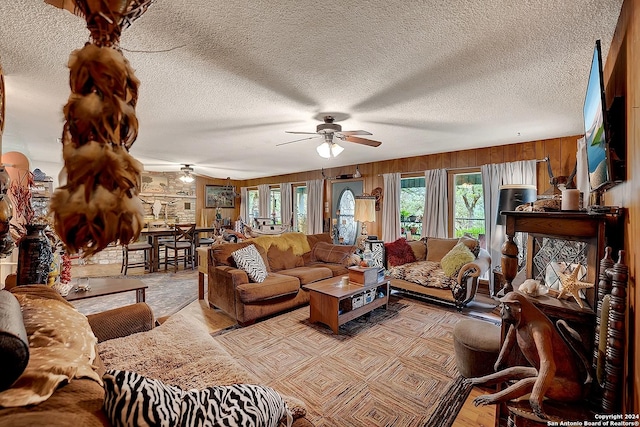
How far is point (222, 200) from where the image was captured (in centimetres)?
886

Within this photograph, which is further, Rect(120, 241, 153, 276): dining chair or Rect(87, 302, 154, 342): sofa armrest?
Rect(120, 241, 153, 276): dining chair

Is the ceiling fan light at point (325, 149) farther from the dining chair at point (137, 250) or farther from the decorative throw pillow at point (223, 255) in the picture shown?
the dining chair at point (137, 250)

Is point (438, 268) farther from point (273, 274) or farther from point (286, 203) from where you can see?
point (286, 203)

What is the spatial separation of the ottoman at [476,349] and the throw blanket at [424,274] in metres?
1.39

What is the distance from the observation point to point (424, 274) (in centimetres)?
384

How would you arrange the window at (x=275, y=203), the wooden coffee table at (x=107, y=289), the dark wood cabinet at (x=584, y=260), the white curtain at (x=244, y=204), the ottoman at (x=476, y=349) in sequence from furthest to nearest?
the white curtain at (x=244, y=204) < the window at (x=275, y=203) < the wooden coffee table at (x=107, y=289) < the ottoman at (x=476, y=349) < the dark wood cabinet at (x=584, y=260)

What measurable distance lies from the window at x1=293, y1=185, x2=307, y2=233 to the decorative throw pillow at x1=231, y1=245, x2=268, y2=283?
395cm

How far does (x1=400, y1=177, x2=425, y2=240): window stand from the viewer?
5.30m

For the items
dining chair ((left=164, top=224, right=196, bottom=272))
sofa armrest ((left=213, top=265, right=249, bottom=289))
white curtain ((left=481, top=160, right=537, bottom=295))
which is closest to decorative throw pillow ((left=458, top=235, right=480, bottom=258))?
white curtain ((left=481, top=160, right=537, bottom=295))

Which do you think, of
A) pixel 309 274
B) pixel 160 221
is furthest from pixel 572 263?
pixel 160 221

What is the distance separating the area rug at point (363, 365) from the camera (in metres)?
1.84

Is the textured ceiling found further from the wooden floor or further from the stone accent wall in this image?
the stone accent wall

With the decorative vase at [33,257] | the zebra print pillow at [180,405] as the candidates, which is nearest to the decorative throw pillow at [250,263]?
the decorative vase at [33,257]

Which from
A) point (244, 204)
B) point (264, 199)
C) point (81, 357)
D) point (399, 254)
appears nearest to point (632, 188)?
point (81, 357)
